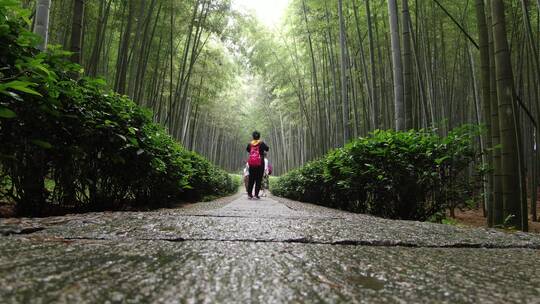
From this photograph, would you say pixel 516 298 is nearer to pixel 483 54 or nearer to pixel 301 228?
pixel 301 228

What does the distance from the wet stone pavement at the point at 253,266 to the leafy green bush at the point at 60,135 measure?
58 centimetres

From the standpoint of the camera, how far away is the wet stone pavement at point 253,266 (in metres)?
0.67

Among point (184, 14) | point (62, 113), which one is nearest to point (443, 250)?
point (62, 113)

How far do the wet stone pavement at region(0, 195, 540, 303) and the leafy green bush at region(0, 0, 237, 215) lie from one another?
22.7 inches

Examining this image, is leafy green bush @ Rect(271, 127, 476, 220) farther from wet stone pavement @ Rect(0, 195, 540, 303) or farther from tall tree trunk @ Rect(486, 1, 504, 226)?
wet stone pavement @ Rect(0, 195, 540, 303)

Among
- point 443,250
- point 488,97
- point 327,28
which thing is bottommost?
point 443,250

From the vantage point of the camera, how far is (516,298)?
2.34 feet

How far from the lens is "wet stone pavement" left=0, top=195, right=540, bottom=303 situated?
67 centimetres

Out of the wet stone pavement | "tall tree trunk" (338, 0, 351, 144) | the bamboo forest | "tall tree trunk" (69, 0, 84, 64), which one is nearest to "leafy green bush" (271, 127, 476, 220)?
the bamboo forest

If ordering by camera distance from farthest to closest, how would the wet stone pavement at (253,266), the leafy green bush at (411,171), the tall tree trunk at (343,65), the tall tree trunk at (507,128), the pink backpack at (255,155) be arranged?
the tall tree trunk at (343,65), the pink backpack at (255,155), the leafy green bush at (411,171), the tall tree trunk at (507,128), the wet stone pavement at (253,266)

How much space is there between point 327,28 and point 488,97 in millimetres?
5121

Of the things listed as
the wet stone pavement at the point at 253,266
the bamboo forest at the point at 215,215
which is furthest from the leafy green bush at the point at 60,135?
the wet stone pavement at the point at 253,266

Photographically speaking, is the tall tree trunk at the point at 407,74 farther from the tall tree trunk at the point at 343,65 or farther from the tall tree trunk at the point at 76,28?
the tall tree trunk at the point at 76,28

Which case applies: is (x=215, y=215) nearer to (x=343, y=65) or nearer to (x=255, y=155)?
(x=255, y=155)
